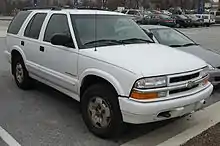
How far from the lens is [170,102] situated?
3.98 m

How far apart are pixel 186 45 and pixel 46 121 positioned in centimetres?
441

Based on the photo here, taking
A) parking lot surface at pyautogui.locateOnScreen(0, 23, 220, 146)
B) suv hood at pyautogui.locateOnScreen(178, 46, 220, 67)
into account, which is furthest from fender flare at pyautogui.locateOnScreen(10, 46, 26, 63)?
suv hood at pyautogui.locateOnScreen(178, 46, 220, 67)

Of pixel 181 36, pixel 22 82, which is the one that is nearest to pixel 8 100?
pixel 22 82

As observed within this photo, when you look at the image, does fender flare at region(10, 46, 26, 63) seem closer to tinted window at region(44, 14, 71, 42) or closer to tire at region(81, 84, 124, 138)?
tinted window at region(44, 14, 71, 42)

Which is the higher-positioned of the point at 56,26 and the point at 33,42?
the point at 56,26

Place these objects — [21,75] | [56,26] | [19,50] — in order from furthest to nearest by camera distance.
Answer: [21,75] → [19,50] → [56,26]

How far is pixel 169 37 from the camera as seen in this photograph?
8.32 m

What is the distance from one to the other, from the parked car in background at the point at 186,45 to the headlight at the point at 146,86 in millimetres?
2840

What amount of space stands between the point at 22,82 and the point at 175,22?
30371 millimetres

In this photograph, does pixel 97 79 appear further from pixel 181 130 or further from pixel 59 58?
pixel 181 130

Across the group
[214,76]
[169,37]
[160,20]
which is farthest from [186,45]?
[160,20]

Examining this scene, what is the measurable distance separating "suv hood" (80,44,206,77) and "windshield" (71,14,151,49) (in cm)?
24

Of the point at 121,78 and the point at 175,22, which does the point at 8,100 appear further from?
the point at 175,22

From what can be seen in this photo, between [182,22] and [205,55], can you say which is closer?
[205,55]
